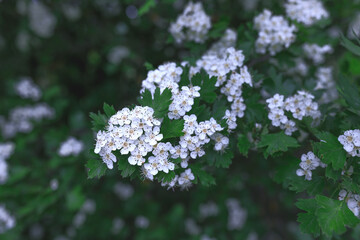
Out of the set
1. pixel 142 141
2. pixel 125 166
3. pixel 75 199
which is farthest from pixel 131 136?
pixel 75 199

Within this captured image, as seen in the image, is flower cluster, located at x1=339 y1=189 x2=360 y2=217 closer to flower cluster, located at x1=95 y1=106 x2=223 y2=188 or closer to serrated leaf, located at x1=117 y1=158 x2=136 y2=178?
flower cluster, located at x1=95 y1=106 x2=223 y2=188

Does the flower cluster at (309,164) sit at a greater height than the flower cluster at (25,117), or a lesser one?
lesser

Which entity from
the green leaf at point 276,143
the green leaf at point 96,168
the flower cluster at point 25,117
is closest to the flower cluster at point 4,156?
the flower cluster at point 25,117

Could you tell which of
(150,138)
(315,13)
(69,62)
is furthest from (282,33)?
(69,62)

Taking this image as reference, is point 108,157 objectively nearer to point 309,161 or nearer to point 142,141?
point 142,141

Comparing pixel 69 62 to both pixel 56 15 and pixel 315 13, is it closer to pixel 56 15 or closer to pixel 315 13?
pixel 56 15

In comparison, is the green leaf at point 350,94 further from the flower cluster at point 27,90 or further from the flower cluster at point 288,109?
the flower cluster at point 27,90
